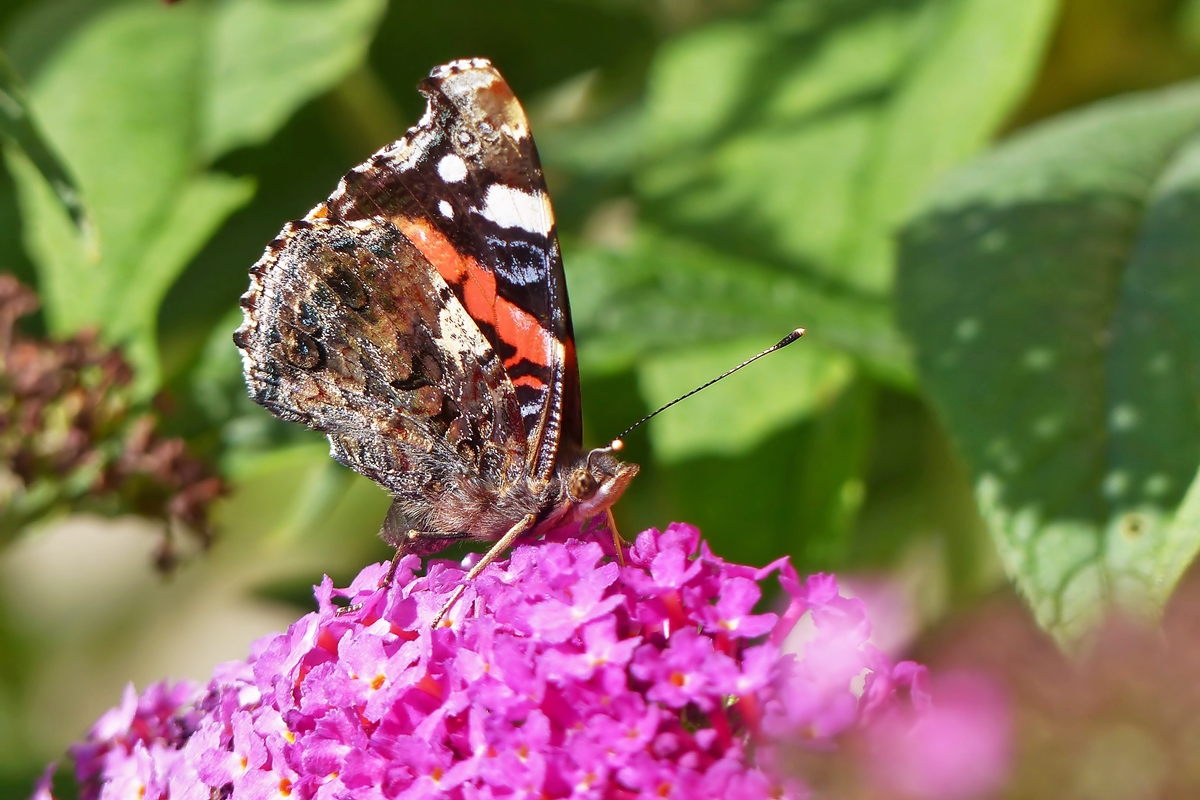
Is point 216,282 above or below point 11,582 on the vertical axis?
above

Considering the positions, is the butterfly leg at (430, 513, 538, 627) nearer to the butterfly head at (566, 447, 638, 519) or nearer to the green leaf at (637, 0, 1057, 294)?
the butterfly head at (566, 447, 638, 519)

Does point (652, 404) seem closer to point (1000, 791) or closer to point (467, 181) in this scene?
point (467, 181)

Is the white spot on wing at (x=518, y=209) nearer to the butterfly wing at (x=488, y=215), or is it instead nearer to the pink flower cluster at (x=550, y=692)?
the butterfly wing at (x=488, y=215)

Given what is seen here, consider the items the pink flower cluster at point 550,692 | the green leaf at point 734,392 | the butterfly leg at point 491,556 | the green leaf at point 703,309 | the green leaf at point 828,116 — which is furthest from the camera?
the green leaf at point 828,116

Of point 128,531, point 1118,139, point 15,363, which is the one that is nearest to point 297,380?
point 15,363

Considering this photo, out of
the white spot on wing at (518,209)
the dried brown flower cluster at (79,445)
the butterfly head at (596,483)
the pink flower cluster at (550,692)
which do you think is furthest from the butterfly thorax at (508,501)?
the dried brown flower cluster at (79,445)

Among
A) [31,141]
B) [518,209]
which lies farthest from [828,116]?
[31,141]

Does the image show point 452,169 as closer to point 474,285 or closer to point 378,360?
point 474,285
